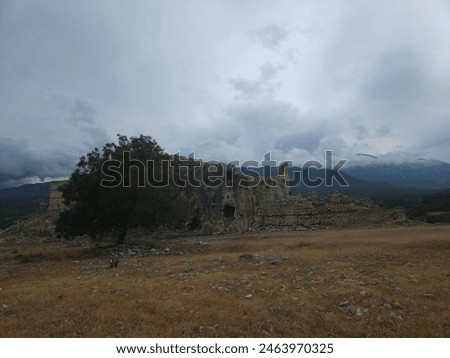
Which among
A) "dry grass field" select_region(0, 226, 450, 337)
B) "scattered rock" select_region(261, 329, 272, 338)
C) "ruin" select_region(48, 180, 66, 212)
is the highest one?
"ruin" select_region(48, 180, 66, 212)

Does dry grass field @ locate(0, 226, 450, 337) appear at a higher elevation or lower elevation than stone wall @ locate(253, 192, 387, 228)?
lower

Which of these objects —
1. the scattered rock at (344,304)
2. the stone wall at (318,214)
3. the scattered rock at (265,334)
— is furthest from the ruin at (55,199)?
the scattered rock at (265,334)

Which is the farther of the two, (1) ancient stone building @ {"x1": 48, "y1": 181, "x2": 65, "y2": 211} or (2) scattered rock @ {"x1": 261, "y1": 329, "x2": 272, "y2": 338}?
(1) ancient stone building @ {"x1": 48, "y1": 181, "x2": 65, "y2": 211}

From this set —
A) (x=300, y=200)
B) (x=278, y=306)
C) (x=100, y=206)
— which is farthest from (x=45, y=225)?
(x=278, y=306)

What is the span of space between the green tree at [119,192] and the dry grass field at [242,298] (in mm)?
9043

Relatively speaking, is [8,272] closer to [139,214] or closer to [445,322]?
[139,214]

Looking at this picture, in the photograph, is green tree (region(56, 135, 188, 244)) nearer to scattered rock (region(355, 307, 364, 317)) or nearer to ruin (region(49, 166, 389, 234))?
ruin (region(49, 166, 389, 234))

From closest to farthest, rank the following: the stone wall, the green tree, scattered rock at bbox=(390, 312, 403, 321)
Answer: scattered rock at bbox=(390, 312, 403, 321) → the green tree → the stone wall

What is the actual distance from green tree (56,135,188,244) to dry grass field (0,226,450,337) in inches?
356

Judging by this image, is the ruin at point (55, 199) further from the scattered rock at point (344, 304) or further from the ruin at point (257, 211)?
the scattered rock at point (344, 304)

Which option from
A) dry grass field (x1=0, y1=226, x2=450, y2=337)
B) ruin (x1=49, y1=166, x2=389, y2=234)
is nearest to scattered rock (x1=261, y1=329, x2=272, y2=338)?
dry grass field (x1=0, y1=226, x2=450, y2=337)

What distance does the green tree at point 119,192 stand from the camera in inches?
1073

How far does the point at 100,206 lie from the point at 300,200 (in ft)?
91.8

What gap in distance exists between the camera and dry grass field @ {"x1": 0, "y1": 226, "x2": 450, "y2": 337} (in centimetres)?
842
